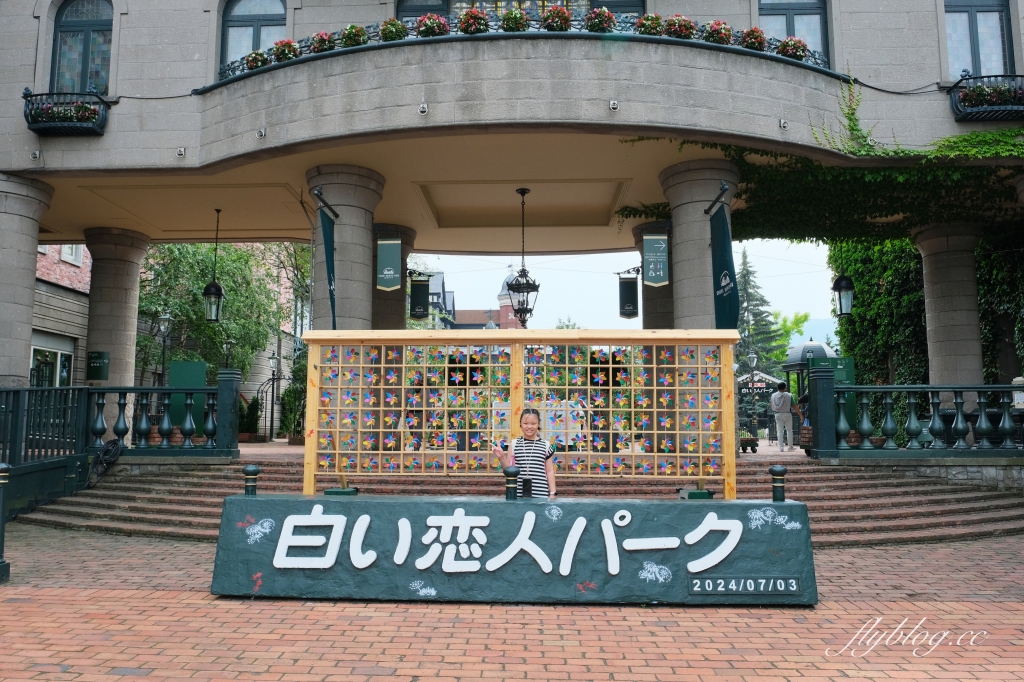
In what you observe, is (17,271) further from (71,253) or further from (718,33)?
(718,33)

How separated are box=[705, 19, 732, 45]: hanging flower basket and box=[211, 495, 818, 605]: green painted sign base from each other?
8.76 meters

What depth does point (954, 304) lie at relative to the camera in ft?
55.8

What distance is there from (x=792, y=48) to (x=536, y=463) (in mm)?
9622

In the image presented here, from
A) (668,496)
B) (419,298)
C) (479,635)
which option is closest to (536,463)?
(479,635)

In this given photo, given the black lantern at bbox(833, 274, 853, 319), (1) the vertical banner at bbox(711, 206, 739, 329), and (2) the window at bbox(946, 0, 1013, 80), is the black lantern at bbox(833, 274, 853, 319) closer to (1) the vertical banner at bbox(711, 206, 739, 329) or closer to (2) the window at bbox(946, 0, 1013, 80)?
(2) the window at bbox(946, 0, 1013, 80)

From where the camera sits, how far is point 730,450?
24.2 feet

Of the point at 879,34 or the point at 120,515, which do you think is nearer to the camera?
the point at 120,515

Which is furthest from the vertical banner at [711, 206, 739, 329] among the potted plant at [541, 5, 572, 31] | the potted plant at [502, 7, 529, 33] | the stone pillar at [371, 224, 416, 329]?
the stone pillar at [371, 224, 416, 329]

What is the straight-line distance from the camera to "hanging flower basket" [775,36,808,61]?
13.1m

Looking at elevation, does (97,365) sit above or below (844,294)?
below

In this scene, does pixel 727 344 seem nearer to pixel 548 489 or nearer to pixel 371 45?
pixel 548 489

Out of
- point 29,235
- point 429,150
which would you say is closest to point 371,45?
point 429,150

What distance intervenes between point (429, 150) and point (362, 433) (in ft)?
23.9

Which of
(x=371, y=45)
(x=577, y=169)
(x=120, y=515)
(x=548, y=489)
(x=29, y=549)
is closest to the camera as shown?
(x=548, y=489)
